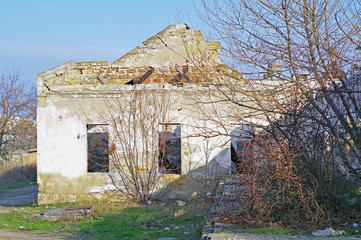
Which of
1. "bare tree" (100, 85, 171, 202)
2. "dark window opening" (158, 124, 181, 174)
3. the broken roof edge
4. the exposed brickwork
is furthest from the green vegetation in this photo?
the broken roof edge

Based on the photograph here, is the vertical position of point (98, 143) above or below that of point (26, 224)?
above

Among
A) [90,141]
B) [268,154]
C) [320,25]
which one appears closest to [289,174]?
[268,154]

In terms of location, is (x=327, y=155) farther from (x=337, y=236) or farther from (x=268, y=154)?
(x=337, y=236)

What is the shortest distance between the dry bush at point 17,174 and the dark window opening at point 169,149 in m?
10.7

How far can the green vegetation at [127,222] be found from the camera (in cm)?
898

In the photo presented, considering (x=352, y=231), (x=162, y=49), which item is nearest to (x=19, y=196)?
(x=162, y=49)

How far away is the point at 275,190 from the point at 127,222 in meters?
4.00

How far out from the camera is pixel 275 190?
750 centimetres

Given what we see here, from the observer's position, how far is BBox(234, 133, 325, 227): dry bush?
742cm

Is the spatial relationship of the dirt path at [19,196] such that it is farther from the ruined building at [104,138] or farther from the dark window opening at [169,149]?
the dark window opening at [169,149]

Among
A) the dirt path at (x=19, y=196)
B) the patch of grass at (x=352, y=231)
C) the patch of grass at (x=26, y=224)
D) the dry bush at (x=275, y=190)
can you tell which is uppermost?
the dry bush at (x=275, y=190)

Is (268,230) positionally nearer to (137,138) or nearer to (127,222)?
(127,222)

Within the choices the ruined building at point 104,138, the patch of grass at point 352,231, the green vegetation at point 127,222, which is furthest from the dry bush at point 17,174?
the patch of grass at point 352,231

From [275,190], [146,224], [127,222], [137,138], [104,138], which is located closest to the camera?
[275,190]
